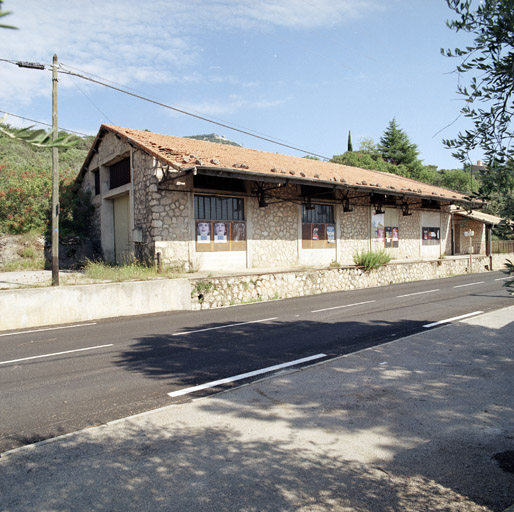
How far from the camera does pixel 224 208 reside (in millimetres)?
17203

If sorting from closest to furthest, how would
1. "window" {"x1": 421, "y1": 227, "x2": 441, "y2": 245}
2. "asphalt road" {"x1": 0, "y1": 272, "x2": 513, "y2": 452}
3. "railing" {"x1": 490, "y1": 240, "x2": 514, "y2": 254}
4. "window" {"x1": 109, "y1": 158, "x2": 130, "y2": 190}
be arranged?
1. "asphalt road" {"x1": 0, "y1": 272, "x2": 513, "y2": 452}
2. "window" {"x1": 109, "y1": 158, "x2": 130, "y2": 190}
3. "window" {"x1": 421, "y1": 227, "x2": 441, "y2": 245}
4. "railing" {"x1": 490, "y1": 240, "x2": 514, "y2": 254}

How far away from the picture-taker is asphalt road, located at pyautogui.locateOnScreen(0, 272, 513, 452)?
4770 mm

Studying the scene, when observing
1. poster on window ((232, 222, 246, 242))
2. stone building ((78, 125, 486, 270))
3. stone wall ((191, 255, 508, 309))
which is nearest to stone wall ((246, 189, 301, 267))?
stone building ((78, 125, 486, 270))

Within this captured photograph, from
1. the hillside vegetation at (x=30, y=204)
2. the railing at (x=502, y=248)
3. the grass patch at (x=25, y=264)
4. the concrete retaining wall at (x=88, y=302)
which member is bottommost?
the concrete retaining wall at (x=88, y=302)

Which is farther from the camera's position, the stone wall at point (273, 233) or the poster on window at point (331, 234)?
the poster on window at point (331, 234)

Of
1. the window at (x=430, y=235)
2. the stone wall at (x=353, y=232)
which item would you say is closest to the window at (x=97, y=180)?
the stone wall at (x=353, y=232)

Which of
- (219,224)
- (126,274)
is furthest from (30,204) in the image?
(126,274)

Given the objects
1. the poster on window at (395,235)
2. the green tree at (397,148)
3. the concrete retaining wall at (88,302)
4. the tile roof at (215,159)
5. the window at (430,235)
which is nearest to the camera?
the concrete retaining wall at (88,302)

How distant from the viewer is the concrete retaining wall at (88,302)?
1030 centimetres

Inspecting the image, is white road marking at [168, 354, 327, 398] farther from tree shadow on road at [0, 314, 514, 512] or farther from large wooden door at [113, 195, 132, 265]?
large wooden door at [113, 195, 132, 265]

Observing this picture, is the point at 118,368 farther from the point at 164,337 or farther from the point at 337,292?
the point at 337,292

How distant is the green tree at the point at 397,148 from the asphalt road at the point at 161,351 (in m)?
45.2

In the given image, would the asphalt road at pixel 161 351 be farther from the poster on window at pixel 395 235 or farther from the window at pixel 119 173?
the poster on window at pixel 395 235

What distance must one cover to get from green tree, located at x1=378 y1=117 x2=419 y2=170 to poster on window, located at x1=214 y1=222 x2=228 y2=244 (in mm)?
Result: 43308
